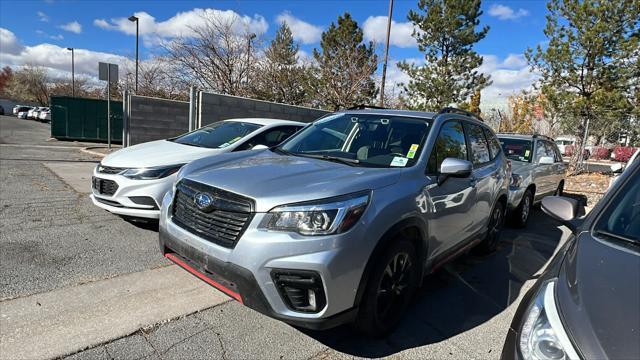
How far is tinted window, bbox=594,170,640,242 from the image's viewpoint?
203cm

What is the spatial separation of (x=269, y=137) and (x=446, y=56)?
18.0 meters

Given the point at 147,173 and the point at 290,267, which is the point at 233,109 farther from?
the point at 290,267

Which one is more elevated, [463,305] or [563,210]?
[563,210]

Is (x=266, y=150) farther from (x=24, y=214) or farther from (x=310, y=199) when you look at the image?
(x=24, y=214)

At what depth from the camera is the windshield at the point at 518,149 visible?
759 centimetres

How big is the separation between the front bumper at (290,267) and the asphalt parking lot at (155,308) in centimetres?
50

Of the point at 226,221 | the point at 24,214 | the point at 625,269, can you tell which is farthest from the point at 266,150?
the point at 24,214

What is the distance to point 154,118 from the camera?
38.9 feet

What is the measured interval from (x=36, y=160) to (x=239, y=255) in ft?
34.2

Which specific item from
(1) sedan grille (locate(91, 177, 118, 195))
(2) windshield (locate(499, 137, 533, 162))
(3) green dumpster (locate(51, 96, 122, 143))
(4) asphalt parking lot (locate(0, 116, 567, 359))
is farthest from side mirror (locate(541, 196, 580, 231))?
(3) green dumpster (locate(51, 96, 122, 143))

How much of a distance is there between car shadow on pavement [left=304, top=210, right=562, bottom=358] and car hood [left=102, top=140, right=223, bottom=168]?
3021 millimetres

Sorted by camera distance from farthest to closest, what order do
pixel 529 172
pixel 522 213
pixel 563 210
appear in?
pixel 529 172
pixel 522 213
pixel 563 210

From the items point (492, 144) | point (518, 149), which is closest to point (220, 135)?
point (492, 144)

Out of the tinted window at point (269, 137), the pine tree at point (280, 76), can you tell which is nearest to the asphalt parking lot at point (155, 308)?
the tinted window at point (269, 137)
